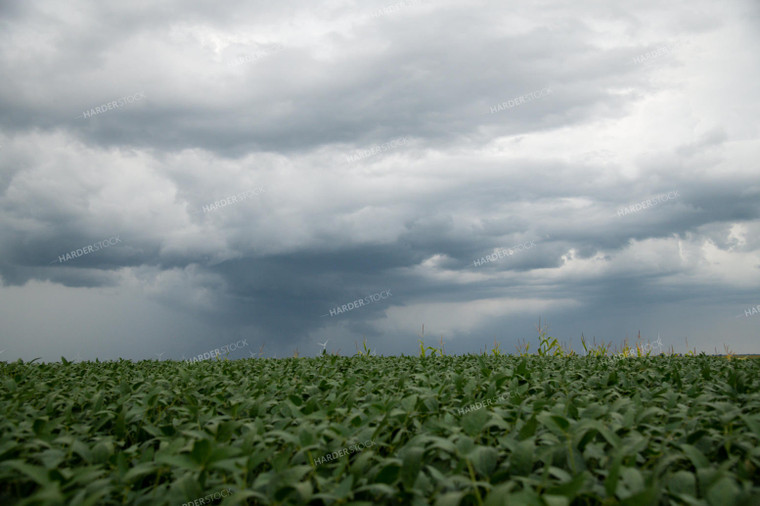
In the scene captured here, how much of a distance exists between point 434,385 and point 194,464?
7.20 feet

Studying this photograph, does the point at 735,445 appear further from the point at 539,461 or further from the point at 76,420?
the point at 76,420

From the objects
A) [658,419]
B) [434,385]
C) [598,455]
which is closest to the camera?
[598,455]

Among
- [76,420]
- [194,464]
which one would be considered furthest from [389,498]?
[76,420]

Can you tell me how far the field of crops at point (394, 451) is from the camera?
1751mm

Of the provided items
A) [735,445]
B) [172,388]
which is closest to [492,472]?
[735,445]

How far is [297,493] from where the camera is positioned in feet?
5.98

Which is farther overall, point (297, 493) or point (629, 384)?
point (629, 384)

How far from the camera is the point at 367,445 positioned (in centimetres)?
227

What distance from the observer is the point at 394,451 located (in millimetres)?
2389

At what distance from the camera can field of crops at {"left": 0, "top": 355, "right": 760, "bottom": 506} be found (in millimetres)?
1751

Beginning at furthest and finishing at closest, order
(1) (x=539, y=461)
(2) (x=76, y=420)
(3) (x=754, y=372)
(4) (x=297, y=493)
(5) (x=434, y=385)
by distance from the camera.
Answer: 1. (3) (x=754, y=372)
2. (5) (x=434, y=385)
3. (2) (x=76, y=420)
4. (1) (x=539, y=461)
5. (4) (x=297, y=493)

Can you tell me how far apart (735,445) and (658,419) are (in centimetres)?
50

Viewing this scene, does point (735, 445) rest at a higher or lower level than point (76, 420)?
lower

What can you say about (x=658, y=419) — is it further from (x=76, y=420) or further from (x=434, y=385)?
(x=76, y=420)
